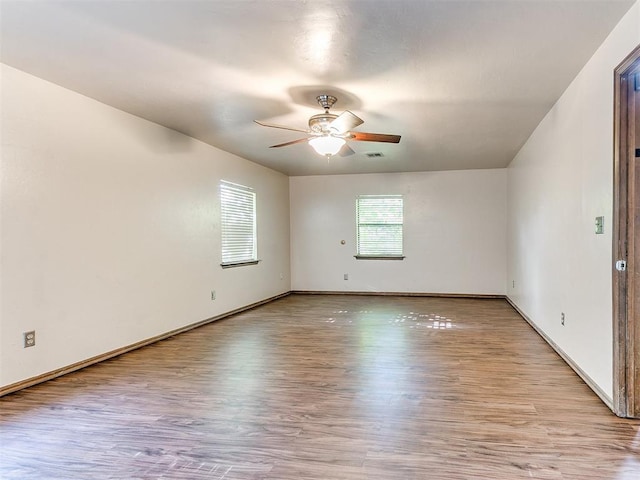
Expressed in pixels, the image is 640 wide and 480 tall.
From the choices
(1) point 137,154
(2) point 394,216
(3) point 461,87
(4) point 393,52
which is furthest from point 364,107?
(2) point 394,216

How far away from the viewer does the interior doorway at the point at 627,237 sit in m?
2.23

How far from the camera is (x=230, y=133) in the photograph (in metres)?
4.59

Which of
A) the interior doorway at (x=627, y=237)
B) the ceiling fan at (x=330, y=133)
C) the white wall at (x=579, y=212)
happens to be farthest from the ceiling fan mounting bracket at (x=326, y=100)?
the interior doorway at (x=627, y=237)

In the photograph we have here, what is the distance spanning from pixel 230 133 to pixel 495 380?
3.54 m

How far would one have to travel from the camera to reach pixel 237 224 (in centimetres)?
592

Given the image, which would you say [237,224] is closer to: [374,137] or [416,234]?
[374,137]

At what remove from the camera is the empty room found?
2.07 m

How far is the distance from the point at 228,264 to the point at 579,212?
4086mm

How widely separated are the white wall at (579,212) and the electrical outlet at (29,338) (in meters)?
3.80

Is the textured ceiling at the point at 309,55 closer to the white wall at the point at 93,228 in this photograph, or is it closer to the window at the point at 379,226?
the white wall at the point at 93,228

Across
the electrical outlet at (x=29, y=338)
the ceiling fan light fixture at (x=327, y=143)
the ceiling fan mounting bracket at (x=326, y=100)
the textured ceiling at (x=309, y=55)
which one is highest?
the textured ceiling at (x=309, y=55)

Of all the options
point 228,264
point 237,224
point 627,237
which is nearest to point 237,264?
point 228,264

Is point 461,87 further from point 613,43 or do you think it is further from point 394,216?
point 394,216

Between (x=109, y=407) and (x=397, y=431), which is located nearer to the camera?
(x=397, y=431)
